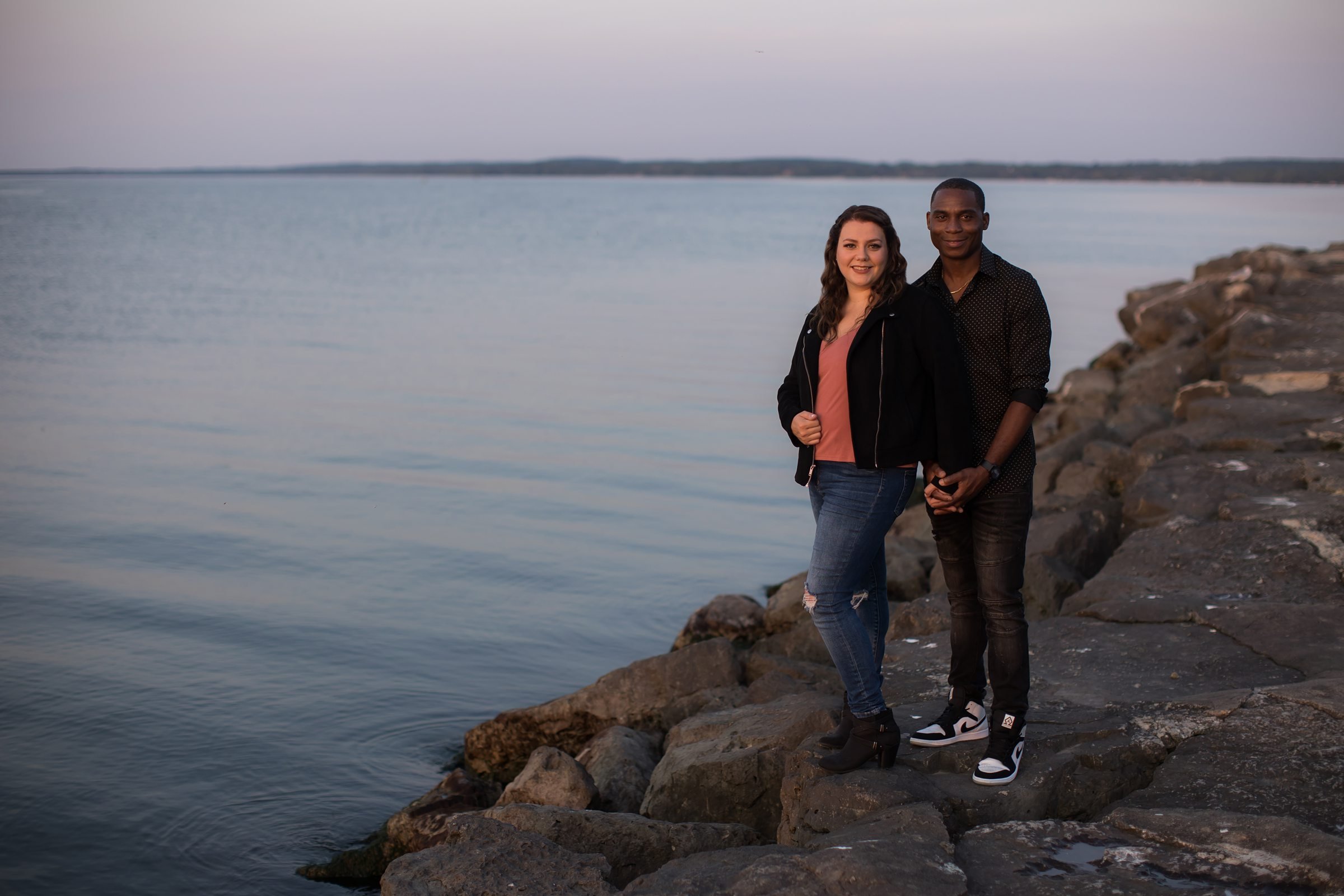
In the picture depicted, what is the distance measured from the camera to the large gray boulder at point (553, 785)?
5.09m

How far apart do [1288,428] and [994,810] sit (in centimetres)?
683

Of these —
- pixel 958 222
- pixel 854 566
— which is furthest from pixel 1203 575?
pixel 958 222

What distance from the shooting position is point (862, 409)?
3.75 metres

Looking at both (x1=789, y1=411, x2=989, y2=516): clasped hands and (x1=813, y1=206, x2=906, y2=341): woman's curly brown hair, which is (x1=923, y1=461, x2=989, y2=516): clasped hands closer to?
(x1=789, y1=411, x2=989, y2=516): clasped hands

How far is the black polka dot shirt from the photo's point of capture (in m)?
3.85

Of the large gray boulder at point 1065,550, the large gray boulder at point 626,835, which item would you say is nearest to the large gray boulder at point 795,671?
the large gray boulder at point 1065,550

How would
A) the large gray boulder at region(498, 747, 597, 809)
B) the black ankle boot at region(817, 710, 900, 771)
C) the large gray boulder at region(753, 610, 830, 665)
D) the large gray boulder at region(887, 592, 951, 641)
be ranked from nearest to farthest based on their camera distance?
the black ankle boot at region(817, 710, 900, 771) < the large gray boulder at region(498, 747, 597, 809) < the large gray boulder at region(887, 592, 951, 641) < the large gray boulder at region(753, 610, 830, 665)

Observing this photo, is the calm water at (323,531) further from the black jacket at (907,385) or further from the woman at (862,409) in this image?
the black jacket at (907,385)

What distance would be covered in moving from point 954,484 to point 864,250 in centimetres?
78

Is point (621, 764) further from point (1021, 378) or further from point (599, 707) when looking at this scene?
point (1021, 378)

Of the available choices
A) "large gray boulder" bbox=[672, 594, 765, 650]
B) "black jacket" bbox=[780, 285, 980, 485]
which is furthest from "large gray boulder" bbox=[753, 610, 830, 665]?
"black jacket" bbox=[780, 285, 980, 485]

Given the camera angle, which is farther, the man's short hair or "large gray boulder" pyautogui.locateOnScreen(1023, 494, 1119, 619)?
"large gray boulder" pyautogui.locateOnScreen(1023, 494, 1119, 619)

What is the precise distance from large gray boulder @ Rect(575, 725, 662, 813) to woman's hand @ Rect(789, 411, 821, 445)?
2147 millimetres

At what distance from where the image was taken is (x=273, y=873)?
5551 millimetres
